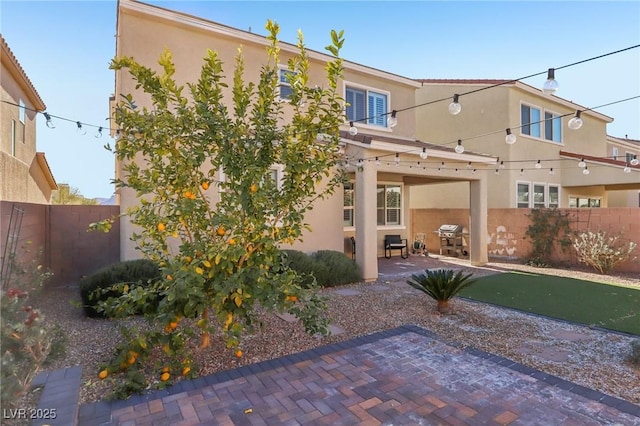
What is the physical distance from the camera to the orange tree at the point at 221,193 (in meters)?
4.38

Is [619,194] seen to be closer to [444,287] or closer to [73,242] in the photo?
[444,287]

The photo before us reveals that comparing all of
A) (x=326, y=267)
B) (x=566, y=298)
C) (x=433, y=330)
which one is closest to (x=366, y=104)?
(x=326, y=267)

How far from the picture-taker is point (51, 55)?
7.96 meters

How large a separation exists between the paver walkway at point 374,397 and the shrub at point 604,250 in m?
9.56

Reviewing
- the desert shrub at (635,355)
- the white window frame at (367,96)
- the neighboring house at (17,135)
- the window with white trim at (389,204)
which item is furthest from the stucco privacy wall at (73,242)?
the desert shrub at (635,355)

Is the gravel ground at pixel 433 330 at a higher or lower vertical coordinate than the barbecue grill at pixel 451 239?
lower

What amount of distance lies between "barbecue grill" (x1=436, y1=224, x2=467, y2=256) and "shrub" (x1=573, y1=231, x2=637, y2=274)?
4552 millimetres

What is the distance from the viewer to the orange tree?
4379 millimetres

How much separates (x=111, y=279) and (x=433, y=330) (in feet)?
19.9

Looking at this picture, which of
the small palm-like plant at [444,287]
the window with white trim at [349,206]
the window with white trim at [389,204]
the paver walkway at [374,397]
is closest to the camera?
the paver walkway at [374,397]

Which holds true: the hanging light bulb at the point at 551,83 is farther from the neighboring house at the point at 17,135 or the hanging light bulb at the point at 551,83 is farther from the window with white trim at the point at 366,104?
the neighboring house at the point at 17,135

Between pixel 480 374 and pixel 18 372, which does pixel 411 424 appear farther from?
pixel 18 372

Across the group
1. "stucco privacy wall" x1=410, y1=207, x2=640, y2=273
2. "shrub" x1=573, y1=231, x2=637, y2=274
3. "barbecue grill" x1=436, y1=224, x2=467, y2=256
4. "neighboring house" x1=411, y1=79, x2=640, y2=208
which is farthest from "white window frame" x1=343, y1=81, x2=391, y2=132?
"shrub" x1=573, y1=231, x2=637, y2=274

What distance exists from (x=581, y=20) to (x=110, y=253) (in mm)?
12400
